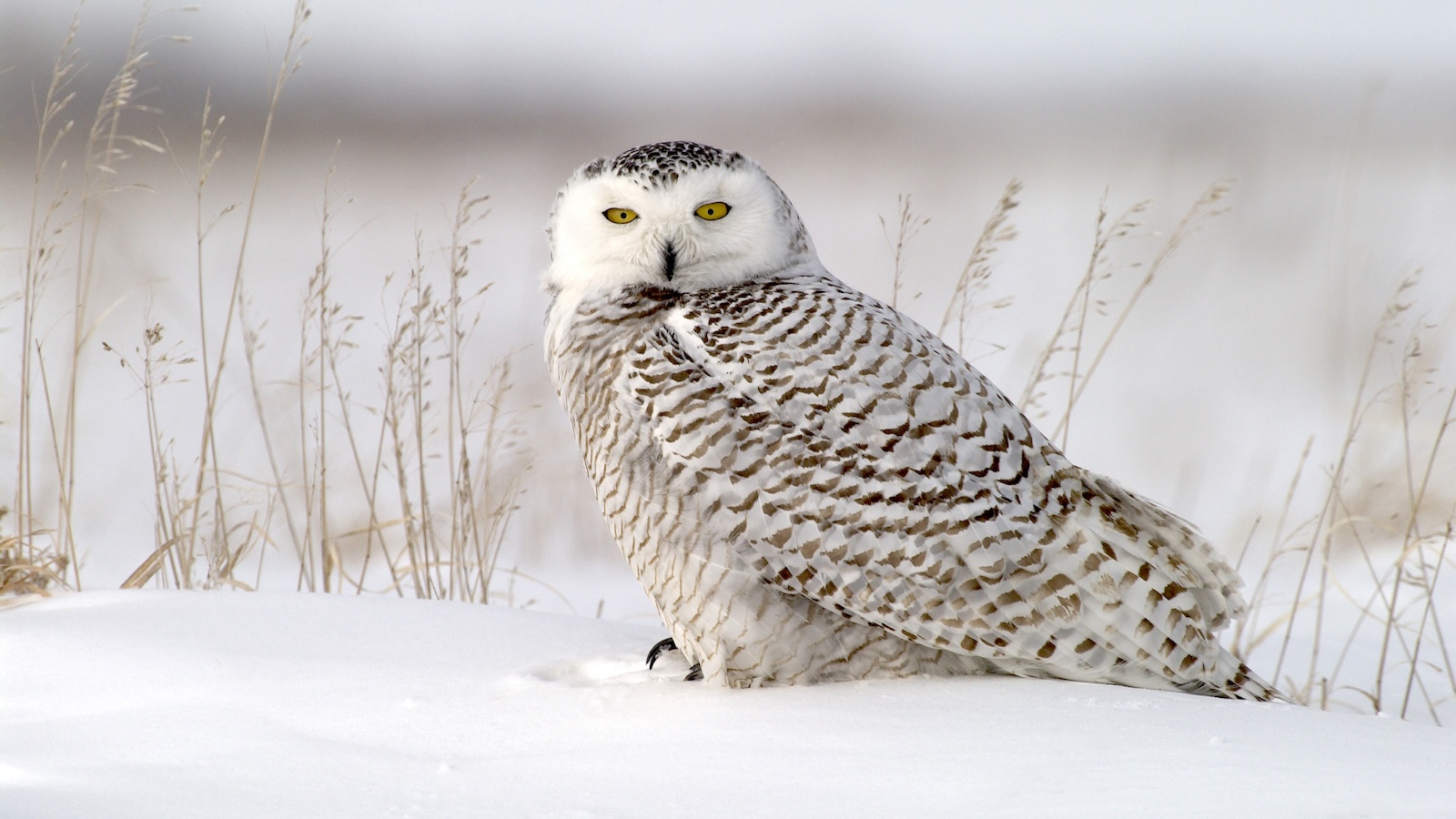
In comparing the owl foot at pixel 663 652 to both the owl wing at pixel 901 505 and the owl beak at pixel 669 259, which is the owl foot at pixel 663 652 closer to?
the owl wing at pixel 901 505

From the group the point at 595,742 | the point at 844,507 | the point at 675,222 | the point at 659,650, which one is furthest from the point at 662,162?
the point at 595,742

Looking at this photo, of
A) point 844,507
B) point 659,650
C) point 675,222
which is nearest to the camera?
point 844,507

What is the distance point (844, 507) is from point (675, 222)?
741mm

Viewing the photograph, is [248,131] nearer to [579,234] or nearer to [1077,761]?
[579,234]

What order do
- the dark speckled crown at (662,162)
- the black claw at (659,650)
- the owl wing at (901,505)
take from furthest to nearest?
the black claw at (659,650) < the dark speckled crown at (662,162) < the owl wing at (901,505)

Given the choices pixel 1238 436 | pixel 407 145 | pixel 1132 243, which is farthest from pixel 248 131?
pixel 1238 436

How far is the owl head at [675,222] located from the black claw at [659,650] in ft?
2.78

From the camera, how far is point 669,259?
2.55 meters

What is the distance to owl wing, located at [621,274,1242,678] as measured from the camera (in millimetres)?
2238

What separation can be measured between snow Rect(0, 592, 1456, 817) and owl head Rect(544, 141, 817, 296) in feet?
2.93

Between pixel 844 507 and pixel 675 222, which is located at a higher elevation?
pixel 675 222

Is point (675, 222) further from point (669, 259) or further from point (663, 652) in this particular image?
point (663, 652)

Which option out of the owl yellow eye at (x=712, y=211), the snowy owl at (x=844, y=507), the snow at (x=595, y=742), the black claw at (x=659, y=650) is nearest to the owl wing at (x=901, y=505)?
the snowy owl at (x=844, y=507)

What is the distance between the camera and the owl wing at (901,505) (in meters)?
2.24
